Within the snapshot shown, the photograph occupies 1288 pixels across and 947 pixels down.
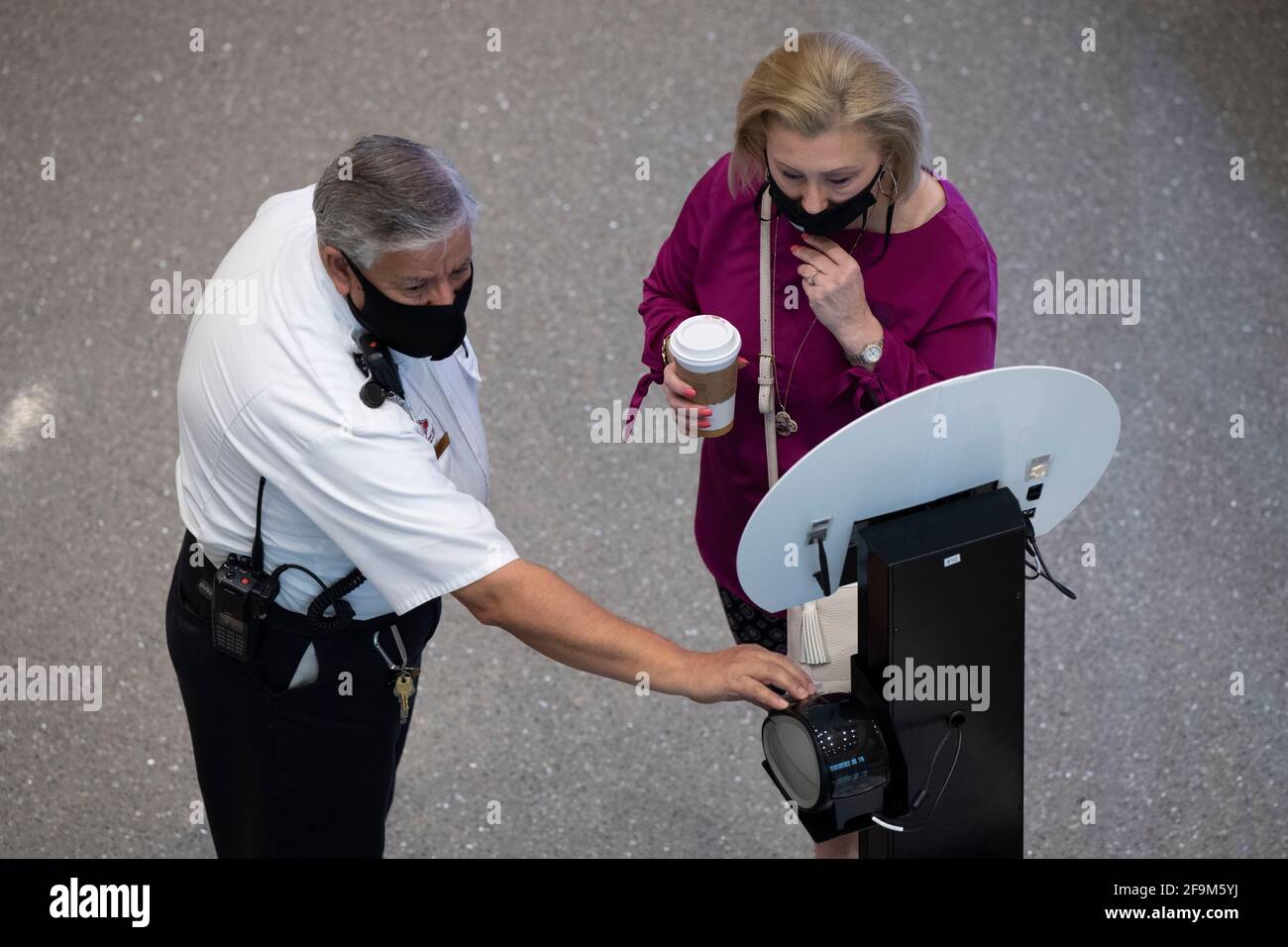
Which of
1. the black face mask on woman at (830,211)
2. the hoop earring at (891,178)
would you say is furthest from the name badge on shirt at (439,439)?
the hoop earring at (891,178)

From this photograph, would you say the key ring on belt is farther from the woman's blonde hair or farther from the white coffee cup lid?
the woman's blonde hair

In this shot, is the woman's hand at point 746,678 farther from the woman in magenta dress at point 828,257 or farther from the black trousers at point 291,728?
A: the black trousers at point 291,728

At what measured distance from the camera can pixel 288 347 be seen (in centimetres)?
170

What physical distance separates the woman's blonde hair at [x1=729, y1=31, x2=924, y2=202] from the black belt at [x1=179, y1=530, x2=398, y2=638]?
2.83ft

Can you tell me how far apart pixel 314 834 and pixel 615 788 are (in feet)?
2.53

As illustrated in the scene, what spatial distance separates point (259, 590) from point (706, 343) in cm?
66

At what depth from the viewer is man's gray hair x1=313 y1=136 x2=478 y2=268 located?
1.65 m

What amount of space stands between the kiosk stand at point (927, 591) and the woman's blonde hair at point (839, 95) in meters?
0.47

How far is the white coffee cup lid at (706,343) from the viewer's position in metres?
1.81

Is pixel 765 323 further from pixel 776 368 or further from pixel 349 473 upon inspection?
pixel 349 473

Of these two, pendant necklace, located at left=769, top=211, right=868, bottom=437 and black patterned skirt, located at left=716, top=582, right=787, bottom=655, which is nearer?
pendant necklace, located at left=769, top=211, right=868, bottom=437

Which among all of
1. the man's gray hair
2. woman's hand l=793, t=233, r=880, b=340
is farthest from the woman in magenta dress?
the man's gray hair
